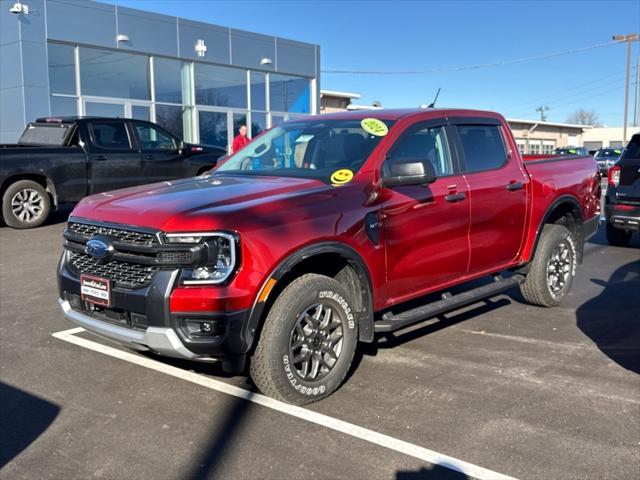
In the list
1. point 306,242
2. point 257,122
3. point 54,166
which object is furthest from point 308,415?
point 257,122

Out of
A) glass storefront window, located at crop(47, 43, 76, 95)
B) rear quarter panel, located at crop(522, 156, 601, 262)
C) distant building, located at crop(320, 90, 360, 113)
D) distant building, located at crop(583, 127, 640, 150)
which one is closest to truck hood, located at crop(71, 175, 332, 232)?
rear quarter panel, located at crop(522, 156, 601, 262)

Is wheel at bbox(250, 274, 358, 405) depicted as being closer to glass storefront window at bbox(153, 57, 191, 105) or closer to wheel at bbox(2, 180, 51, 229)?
wheel at bbox(2, 180, 51, 229)

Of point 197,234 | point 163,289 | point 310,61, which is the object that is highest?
point 310,61

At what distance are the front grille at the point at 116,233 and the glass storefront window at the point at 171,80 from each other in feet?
52.1

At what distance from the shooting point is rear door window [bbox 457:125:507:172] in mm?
5406

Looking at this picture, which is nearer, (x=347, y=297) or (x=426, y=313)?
(x=347, y=297)

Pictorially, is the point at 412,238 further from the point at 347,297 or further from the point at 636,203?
the point at 636,203

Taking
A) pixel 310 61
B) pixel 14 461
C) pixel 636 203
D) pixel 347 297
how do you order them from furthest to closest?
1. pixel 310 61
2. pixel 636 203
3. pixel 347 297
4. pixel 14 461

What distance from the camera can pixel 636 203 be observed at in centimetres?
909

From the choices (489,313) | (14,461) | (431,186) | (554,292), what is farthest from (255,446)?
(554,292)

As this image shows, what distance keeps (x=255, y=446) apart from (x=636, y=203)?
767 centimetres

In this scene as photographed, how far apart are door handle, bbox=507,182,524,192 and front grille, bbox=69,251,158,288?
10.9 feet

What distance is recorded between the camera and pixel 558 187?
6188 mm

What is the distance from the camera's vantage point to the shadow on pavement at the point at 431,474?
3.15m
